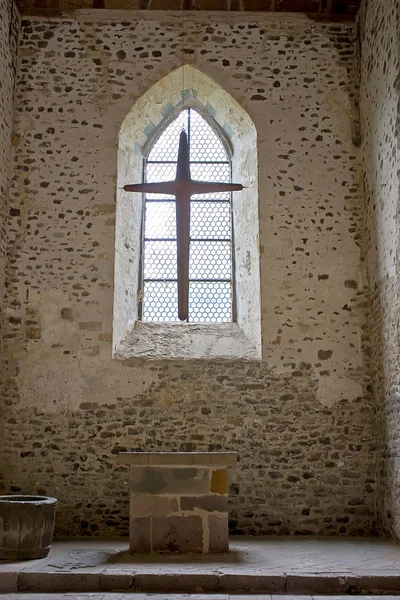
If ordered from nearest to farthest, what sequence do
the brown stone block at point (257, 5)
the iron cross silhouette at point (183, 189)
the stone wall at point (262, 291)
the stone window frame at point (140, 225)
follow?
the iron cross silhouette at point (183, 189)
the stone wall at point (262, 291)
the stone window frame at point (140, 225)
the brown stone block at point (257, 5)

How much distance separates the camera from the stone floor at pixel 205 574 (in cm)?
504

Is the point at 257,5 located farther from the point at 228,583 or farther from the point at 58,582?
the point at 58,582

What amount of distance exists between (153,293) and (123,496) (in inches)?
94.9

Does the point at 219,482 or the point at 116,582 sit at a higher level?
the point at 219,482

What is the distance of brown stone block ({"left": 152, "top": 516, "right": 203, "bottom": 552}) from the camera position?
5867mm

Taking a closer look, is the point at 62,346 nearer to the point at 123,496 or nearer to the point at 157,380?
the point at 157,380

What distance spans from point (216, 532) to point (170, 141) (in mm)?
5172

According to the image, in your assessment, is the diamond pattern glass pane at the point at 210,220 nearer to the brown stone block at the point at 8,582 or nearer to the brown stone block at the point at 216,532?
the brown stone block at the point at 216,532

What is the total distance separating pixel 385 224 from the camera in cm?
759

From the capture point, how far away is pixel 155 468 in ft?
19.8

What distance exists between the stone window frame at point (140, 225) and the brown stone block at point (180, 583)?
320cm

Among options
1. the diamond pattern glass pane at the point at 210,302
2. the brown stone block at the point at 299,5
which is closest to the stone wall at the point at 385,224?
the brown stone block at the point at 299,5

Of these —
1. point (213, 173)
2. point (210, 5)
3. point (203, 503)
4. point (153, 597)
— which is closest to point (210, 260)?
point (213, 173)

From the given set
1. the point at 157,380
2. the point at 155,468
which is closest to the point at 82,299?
the point at 157,380
